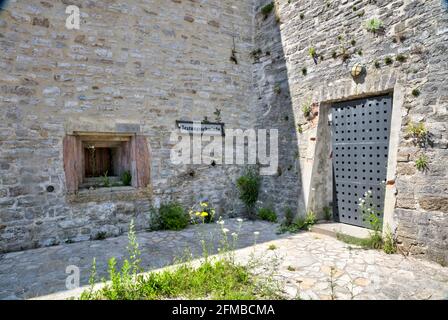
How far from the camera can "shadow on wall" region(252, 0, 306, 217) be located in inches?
227

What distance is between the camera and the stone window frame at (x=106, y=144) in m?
4.76

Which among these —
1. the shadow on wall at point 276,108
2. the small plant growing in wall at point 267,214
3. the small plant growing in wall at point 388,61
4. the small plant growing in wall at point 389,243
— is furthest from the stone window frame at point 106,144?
the small plant growing in wall at point 388,61

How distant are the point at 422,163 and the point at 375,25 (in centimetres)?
211

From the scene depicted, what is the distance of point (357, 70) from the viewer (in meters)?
4.54

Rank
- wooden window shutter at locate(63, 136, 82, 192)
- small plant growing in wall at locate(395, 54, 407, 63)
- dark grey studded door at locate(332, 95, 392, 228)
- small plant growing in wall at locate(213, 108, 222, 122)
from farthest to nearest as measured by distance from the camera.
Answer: small plant growing in wall at locate(213, 108, 222, 122), wooden window shutter at locate(63, 136, 82, 192), dark grey studded door at locate(332, 95, 392, 228), small plant growing in wall at locate(395, 54, 407, 63)

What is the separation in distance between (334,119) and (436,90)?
Answer: 64.1 inches

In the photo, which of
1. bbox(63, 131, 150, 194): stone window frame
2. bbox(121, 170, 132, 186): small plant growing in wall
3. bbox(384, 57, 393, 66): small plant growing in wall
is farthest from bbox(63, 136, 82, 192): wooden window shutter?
bbox(384, 57, 393, 66): small plant growing in wall

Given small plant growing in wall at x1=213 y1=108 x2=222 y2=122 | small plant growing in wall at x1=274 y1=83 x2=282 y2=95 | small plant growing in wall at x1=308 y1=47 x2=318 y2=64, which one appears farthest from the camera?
small plant growing in wall at x1=213 y1=108 x2=222 y2=122

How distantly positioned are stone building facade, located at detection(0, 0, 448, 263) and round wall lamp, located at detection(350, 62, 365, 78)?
7 centimetres

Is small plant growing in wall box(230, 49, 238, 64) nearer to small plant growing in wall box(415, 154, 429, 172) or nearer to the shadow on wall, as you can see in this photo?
the shadow on wall

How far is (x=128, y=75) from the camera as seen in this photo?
17.3ft

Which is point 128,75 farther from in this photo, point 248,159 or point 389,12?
point 389,12

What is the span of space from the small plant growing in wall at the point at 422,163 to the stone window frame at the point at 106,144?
4201 mm


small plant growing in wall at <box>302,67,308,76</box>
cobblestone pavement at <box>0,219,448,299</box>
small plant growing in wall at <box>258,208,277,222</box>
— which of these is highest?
small plant growing in wall at <box>302,67,308,76</box>
